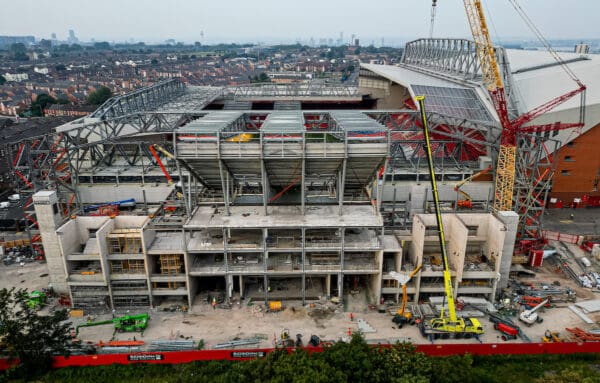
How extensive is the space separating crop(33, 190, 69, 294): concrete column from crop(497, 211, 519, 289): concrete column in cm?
4649

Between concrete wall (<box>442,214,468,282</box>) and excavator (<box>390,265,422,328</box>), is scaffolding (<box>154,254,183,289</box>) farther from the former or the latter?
concrete wall (<box>442,214,468,282</box>)

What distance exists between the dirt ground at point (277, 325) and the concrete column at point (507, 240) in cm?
482

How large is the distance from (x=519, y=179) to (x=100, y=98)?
5730 inches

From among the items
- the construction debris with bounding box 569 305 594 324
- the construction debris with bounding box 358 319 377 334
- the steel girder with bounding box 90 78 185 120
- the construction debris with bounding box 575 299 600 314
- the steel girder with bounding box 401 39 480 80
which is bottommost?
the construction debris with bounding box 569 305 594 324

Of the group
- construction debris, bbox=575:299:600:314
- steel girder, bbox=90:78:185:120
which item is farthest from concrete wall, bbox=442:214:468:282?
steel girder, bbox=90:78:185:120

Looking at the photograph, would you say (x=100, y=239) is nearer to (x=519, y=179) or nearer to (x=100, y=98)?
(x=519, y=179)

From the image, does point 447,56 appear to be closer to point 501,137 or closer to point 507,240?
point 501,137

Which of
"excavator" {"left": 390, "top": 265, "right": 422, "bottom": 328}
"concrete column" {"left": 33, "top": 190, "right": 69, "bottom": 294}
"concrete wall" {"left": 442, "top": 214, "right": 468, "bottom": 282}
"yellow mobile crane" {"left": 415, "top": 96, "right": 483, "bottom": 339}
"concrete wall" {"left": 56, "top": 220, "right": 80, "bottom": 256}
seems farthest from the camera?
"concrete column" {"left": 33, "top": 190, "right": 69, "bottom": 294}

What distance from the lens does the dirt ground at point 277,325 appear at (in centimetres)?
3634

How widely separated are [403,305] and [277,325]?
1280 centimetres

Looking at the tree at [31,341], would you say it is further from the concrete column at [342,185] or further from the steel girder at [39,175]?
the concrete column at [342,185]

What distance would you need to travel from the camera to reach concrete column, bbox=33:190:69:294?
39.5 metres

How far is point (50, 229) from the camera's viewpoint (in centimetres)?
4022

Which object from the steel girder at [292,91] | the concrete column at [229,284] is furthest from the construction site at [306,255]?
the steel girder at [292,91]
